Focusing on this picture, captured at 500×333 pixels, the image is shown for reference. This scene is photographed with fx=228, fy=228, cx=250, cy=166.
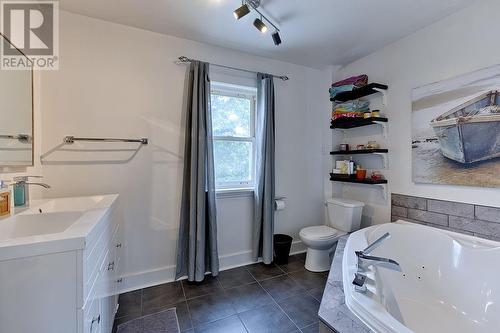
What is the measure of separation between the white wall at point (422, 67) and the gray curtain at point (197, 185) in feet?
5.79

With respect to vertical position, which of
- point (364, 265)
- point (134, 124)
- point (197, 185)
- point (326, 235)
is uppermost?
point (134, 124)

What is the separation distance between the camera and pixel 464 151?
70.0 inches

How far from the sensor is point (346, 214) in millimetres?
2453

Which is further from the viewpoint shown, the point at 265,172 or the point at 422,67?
the point at 265,172

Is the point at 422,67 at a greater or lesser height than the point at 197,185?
greater

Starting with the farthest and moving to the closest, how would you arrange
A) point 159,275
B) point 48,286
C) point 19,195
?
point 159,275 < point 19,195 < point 48,286

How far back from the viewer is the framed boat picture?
5.42 ft

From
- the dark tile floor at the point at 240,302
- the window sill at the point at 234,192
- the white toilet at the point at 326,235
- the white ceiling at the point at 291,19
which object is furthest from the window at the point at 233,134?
the dark tile floor at the point at 240,302

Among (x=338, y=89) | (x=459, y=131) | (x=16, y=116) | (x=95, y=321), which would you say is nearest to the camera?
(x=95, y=321)

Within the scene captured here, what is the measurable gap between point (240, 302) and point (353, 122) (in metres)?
2.14

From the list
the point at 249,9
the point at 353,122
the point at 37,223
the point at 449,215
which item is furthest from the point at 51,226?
the point at 449,215

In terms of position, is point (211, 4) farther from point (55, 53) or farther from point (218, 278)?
point (218, 278)

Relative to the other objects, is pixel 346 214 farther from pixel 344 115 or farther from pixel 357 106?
pixel 357 106

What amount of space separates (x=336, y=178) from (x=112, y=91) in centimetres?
251
